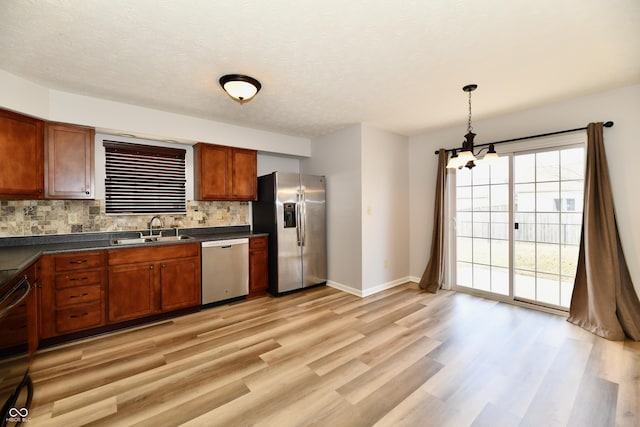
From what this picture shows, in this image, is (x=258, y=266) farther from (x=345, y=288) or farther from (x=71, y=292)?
(x=71, y=292)

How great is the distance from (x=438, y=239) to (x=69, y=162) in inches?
190

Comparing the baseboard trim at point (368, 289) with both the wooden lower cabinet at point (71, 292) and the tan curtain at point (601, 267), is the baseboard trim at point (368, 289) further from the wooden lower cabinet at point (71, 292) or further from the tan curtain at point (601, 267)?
the wooden lower cabinet at point (71, 292)

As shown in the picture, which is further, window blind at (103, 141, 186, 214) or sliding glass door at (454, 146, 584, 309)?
window blind at (103, 141, 186, 214)

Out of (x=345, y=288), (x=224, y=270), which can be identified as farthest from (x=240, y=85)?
(x=345, y=288)

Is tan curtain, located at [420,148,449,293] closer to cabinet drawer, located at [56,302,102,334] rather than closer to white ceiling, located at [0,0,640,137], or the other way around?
white ceiling, located at [0,0,640,137]

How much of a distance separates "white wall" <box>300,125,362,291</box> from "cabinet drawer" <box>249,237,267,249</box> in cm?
108

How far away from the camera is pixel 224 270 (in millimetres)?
3668

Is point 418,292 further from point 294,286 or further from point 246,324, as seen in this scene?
point 246,324

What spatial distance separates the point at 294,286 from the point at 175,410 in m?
2.46

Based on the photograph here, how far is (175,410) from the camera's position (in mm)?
1797

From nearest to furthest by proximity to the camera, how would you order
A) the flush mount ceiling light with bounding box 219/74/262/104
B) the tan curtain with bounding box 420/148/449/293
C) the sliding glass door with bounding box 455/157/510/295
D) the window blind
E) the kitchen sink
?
the flush mount ceiling light with bounding box 219/74/262/104
the kitchen sink
the window blind
the sliding glass door with bounding box 455/157/510/295
the tan curtain with bounding box 420/148/449/293

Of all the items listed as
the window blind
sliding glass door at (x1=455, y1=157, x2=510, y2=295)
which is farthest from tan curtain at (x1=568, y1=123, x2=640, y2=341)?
the window blind

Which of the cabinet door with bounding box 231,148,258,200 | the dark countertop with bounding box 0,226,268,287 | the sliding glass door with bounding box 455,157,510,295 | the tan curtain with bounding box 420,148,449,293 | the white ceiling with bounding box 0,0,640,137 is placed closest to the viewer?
the white ceiling with bounding box 0,0,640,137

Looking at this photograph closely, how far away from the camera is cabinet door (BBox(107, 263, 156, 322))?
2.92 meters
